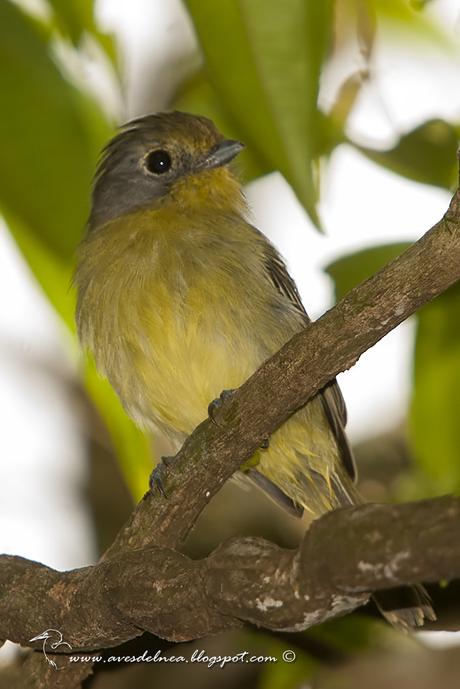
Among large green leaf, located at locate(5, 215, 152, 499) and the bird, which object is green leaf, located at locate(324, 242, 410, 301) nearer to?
large green leaf, located at locate(5, 215, 152, 499)

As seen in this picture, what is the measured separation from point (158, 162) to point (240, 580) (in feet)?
8.51

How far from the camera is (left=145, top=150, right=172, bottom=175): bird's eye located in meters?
4.46

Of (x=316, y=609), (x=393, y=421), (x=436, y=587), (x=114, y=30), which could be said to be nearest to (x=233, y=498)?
(x=393, y=421)

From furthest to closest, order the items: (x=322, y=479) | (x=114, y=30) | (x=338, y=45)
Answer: (x=338, y=45), (x=322, y=479), (x=114, y=30)

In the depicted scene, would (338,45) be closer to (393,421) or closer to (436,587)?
(393,421)

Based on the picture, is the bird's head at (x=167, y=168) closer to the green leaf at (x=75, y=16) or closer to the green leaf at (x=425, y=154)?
the green leaf at (x=75, y=16)

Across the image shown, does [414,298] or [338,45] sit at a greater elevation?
[338,45]

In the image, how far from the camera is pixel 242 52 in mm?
3051

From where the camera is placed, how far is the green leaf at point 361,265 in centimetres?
331

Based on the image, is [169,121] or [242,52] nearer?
[242,52]

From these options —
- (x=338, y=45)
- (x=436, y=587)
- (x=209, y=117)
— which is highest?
(x=338, y=45)

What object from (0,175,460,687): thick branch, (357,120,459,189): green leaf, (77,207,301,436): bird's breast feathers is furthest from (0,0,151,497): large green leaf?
(357,120,459,189): green leaf

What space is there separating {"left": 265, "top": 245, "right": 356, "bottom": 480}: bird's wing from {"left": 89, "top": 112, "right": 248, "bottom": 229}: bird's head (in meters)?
0.30

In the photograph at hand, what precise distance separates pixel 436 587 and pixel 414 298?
5.01 feet
